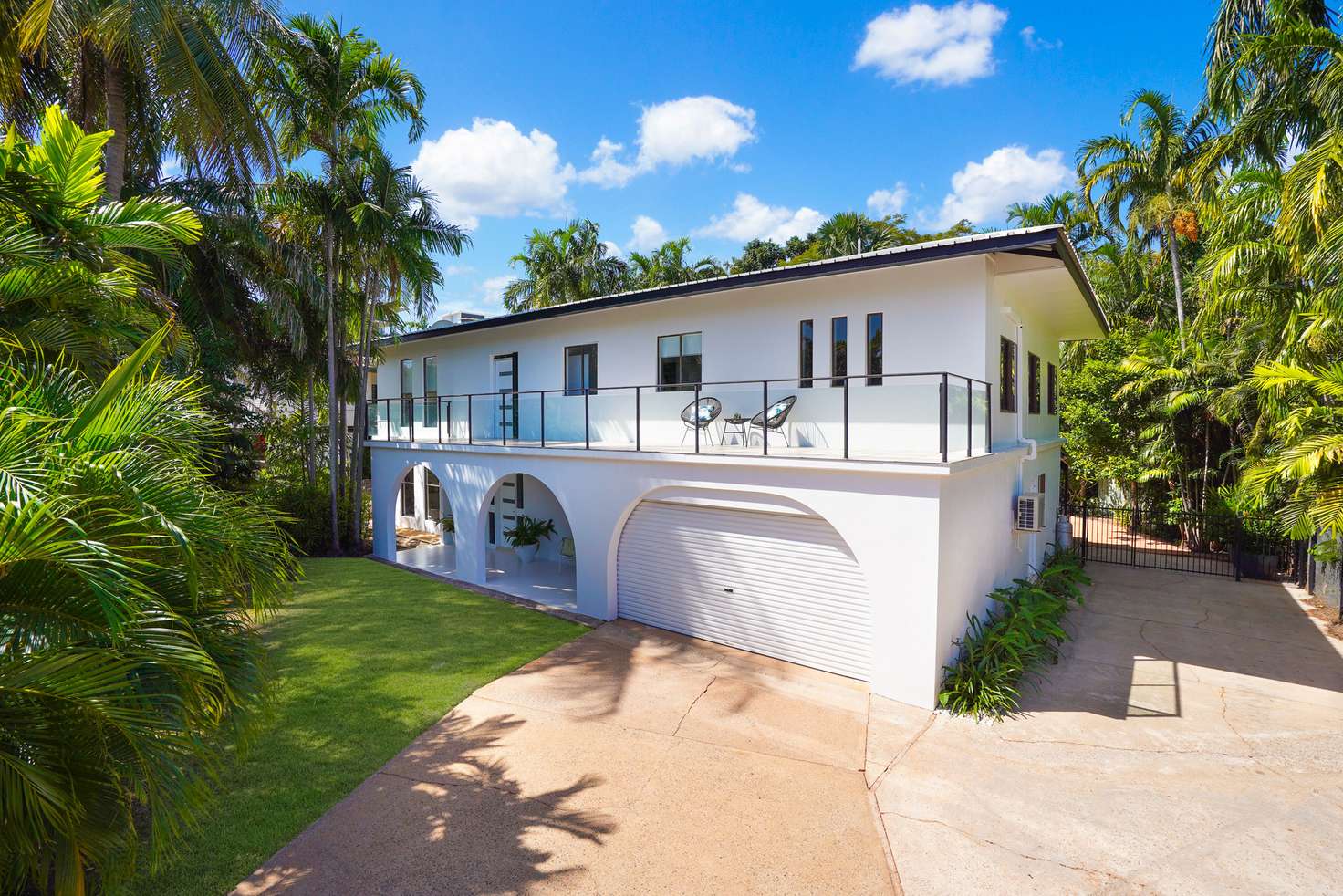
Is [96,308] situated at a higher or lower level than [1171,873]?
higher

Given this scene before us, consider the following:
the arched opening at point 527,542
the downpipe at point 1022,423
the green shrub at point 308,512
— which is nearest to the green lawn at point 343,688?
the arched opening at point 527,542

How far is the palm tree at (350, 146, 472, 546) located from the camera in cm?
1484

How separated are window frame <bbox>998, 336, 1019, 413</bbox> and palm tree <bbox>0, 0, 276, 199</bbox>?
13260 millimetres

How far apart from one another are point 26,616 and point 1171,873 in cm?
765

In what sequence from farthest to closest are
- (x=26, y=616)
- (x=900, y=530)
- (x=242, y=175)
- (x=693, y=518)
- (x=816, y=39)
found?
(x=816, y=39) < (x=242, y=175) < (x=693, y=518) < (x=900, y=530) < (x=26, y=616)

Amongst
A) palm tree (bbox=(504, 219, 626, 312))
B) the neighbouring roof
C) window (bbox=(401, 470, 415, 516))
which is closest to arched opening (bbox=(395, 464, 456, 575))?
window (bbox=(401, 470, 415, 516))

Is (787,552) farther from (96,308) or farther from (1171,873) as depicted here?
(96,308)

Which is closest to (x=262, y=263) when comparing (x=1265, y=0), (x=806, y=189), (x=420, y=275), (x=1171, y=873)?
(x=420, y=275)

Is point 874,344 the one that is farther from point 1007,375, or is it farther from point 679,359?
point 679,359

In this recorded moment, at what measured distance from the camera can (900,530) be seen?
25.1ft

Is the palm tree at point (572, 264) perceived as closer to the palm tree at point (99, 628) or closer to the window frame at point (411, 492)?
the window frame at point (411, 492)

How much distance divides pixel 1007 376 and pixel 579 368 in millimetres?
8971

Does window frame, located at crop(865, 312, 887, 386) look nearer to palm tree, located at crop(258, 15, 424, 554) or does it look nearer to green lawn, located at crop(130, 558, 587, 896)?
green lawn, located at crop(130, 558, 587, 896)

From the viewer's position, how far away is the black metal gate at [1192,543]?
46.2 feet
